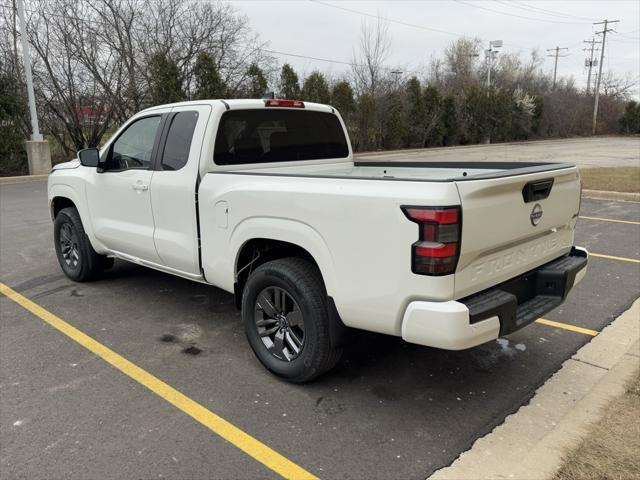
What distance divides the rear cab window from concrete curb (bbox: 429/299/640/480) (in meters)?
2.71

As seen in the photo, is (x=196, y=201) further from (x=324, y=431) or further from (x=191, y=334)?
(x=324, y=431)

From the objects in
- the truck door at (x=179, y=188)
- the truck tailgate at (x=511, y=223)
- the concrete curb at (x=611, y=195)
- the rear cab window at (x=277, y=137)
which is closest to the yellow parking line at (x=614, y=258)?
the truck tailgate at (x=511, y=223)

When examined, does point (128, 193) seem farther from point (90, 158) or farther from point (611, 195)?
point (611, 195)

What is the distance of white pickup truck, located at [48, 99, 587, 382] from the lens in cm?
275

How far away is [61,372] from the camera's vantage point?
379 centimetres

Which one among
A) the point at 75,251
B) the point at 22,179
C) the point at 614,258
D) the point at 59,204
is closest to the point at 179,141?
the point at 75,251

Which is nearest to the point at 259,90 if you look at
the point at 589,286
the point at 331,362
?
the point at 589,286

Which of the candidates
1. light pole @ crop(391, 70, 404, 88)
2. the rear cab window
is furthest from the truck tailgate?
light pole @ crop(391, 70, 404, 88)

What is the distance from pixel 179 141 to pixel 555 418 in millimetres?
3357

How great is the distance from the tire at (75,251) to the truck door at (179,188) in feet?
5.18

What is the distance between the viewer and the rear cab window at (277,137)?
423 cm

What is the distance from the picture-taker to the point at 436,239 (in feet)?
8.71

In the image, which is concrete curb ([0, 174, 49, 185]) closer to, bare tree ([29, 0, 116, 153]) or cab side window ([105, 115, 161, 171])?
bare tree ([29, 0, 116, 153])

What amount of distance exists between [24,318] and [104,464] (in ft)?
8.71
